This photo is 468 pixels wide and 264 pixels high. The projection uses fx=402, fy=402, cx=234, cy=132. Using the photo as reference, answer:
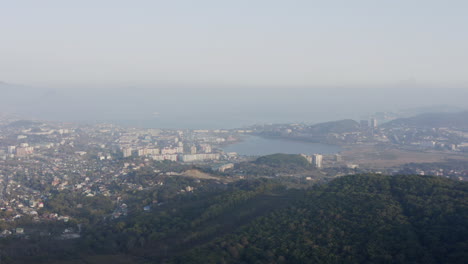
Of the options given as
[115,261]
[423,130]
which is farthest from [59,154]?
[423,130]

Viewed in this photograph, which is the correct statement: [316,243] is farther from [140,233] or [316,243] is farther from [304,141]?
[304,141]

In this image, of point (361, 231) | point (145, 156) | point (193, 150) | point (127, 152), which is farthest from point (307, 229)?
point (193, 150)

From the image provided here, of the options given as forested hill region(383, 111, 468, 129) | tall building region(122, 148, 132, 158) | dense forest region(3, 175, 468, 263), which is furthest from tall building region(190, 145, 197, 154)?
forested hill region(383, 111, 468, 129)

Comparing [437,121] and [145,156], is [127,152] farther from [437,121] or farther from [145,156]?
[437,121]

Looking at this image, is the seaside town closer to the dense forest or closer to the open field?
the open field

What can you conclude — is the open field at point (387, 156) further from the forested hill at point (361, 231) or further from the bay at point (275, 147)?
the forested hill at point (361, 231)

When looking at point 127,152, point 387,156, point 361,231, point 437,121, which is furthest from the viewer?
point 437,121

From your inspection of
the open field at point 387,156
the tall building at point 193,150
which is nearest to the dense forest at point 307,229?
the open field at point 387,156
